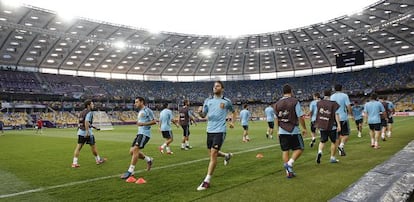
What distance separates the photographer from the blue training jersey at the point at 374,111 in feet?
37.1

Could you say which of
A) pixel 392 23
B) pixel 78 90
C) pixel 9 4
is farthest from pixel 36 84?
pixel 392 23

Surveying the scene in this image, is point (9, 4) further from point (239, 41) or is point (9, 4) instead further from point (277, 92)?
point (277, 92)

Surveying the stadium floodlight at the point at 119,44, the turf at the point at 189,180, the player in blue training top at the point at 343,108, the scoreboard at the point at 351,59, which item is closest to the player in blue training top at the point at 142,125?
the turf at the point at 189,180

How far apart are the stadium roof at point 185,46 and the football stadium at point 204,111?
0.27 metres

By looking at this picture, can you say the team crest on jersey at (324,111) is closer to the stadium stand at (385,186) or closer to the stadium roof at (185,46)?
the stadium stand at (385,186)

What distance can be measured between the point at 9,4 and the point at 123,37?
58.4ft

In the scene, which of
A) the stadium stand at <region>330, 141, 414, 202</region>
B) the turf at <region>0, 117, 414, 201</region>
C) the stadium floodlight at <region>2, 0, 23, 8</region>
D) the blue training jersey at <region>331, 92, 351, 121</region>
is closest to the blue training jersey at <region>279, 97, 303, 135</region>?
the turf at <region>0, 117, 414, 201</region>

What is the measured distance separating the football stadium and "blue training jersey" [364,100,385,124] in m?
0.05

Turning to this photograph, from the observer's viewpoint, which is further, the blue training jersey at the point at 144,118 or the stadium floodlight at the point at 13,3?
the stadium floodlight at the point at 13,3

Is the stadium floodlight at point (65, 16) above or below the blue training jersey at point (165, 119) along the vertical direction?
above

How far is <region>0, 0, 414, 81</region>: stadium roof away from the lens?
141ft

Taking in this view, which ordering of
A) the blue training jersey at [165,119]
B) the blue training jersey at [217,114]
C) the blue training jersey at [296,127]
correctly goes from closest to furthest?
1. the blue training jersey at [217,114]
2. the blue training jersey at [296,127]
3. the blue training jersey at [165,119]

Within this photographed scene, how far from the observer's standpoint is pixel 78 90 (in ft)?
219

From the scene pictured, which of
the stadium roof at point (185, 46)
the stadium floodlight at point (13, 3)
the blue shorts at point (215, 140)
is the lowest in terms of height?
the blue shorts at point (215, 140)
